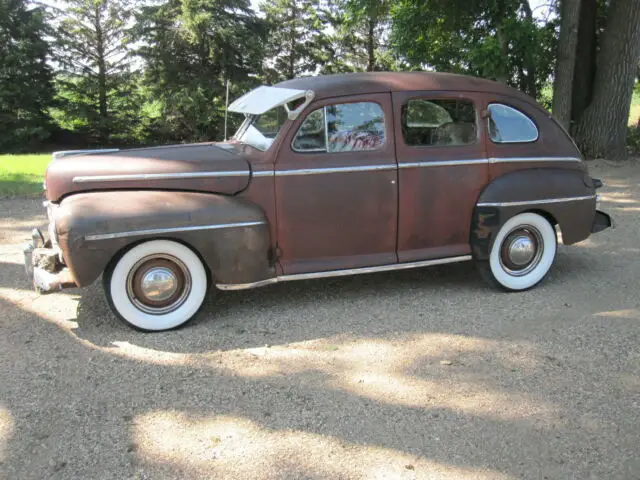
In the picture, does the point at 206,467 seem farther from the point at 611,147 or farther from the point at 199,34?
the point at 199,34

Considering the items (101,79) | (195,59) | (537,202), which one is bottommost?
(537,202)

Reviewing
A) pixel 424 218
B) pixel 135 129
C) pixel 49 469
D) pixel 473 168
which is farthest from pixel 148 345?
pixel 135 129

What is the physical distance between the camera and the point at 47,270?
13.8 feet

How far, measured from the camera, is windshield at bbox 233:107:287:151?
459 cm

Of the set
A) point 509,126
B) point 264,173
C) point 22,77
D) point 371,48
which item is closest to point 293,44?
point 371,48

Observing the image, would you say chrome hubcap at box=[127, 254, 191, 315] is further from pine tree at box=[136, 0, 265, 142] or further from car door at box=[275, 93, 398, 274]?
pine tree at box=[136, 0, 265, 142]

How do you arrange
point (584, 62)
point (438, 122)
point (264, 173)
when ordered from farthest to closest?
point (584, 62), point (438, 122), point (264, 173)

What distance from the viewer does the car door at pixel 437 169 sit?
473 centimetres

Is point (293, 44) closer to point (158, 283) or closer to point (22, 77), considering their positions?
point (22, 77)

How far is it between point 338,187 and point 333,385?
1650 millimetres

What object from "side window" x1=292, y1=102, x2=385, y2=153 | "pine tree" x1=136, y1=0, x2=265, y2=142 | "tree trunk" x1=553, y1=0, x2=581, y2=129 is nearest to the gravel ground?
"side window" x1=292, y1=102, x2=385, y2=153

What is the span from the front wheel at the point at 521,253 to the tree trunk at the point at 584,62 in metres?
9.02

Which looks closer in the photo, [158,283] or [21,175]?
[158,283]

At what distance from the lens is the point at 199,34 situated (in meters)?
16.8
